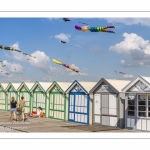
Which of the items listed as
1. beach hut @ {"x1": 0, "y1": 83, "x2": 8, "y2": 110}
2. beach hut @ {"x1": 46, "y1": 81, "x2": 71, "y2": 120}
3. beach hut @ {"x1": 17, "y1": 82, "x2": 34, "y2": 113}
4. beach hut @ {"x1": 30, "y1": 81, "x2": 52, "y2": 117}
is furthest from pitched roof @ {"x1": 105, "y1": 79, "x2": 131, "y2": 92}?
beach hut @ {"x1": 0, "y1": 83, "x2": 8, "y2": 110}

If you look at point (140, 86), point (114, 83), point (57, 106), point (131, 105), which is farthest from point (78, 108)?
point (140, 86)

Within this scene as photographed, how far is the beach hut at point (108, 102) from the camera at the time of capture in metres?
15.5

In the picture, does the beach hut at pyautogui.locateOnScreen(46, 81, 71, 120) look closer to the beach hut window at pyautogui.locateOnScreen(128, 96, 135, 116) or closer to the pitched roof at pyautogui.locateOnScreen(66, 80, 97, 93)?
the pitched roof at pyautogui.locateOnScreen(66, 80, 97, 93)

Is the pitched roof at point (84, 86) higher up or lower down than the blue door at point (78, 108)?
higher up

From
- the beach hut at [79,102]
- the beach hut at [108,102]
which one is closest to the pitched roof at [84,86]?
the beach hut at [79,102]

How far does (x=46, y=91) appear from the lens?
20656mm

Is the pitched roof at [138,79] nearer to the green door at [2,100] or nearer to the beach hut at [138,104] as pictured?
the beach hut at [138,104]

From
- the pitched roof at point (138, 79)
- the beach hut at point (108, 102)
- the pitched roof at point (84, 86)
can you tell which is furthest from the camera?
the pitched roof at point (84, 86)

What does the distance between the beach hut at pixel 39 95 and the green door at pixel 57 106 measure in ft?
2.11

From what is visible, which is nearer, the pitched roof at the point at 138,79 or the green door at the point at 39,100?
the pitched roof at the point at 138,79

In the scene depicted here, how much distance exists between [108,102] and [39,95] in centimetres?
708

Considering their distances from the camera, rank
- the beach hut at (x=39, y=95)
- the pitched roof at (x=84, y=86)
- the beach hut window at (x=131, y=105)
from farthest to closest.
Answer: the beach hut at (x=39, y=95) < the pitched roof at (x=84, y=86) < the beach hut window at (x=131, y=105)

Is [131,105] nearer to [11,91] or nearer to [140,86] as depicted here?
[140,86]
